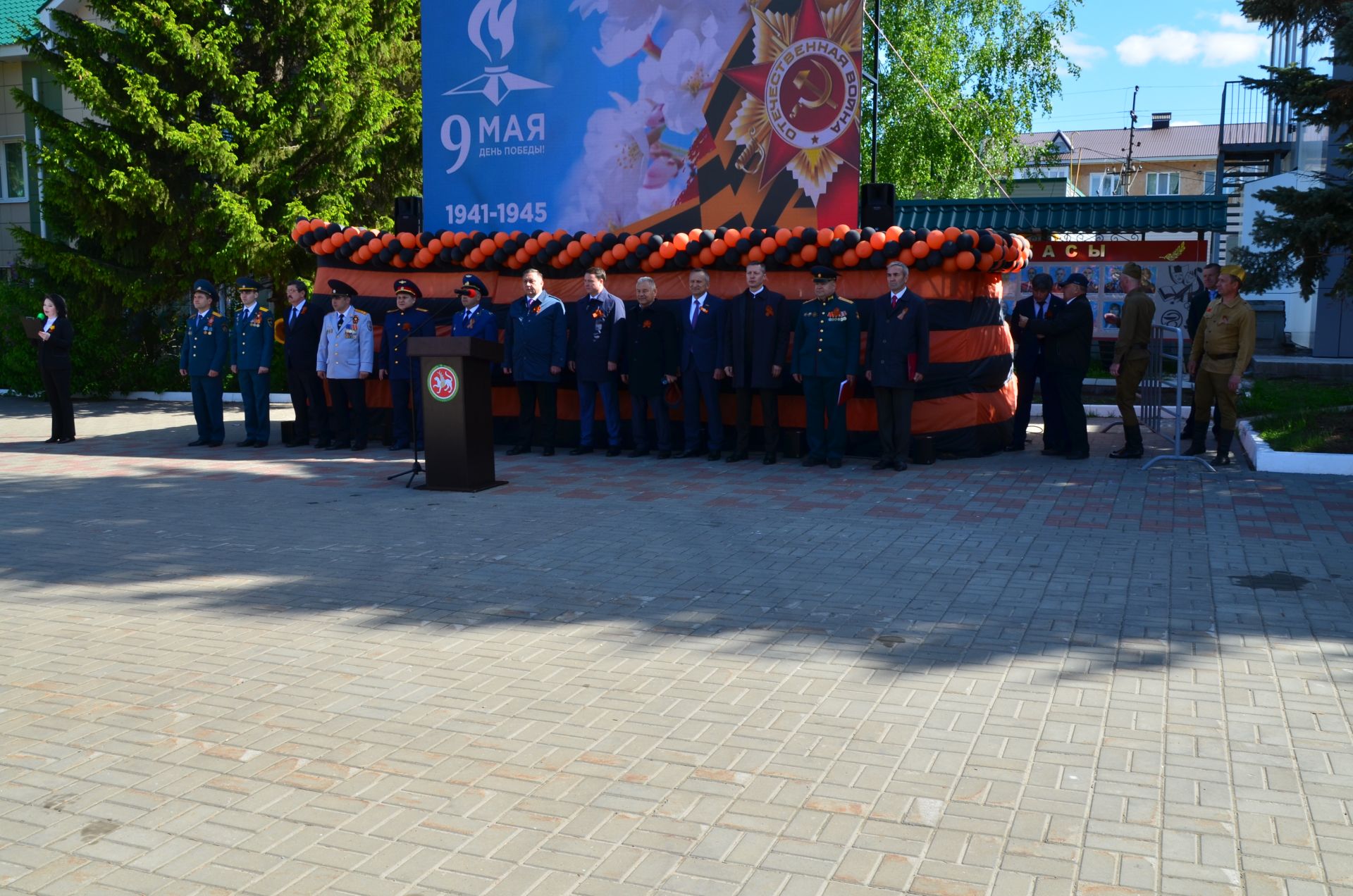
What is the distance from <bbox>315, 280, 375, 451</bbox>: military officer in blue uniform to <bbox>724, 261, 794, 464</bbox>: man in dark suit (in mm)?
4406

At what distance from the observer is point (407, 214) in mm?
15102

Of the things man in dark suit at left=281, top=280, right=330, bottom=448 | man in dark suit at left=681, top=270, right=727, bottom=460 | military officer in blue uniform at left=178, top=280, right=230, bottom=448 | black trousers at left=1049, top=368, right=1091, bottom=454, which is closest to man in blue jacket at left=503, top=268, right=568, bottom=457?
man in dark suit at left=681, top=270, right=727, bottom=460

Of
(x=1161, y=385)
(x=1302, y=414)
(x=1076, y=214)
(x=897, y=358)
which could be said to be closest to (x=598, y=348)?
(x=897, y=358)

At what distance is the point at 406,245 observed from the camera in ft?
46.6

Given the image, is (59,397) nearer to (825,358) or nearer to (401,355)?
(401,355)

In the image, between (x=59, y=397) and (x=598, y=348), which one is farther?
(x=59, y=397)

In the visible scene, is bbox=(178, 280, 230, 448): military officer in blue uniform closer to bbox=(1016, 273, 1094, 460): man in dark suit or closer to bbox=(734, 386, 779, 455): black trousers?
bbox=(734, 386, 779, 455): black trousers

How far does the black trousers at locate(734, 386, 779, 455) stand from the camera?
40.3ft

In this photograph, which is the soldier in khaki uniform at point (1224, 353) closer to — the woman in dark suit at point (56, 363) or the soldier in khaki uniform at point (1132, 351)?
the soldier in khaki uniform at point (1132, 351)

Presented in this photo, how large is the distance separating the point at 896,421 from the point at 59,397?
10.5m

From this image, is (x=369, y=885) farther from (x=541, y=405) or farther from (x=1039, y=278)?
(x=1039, y=278)

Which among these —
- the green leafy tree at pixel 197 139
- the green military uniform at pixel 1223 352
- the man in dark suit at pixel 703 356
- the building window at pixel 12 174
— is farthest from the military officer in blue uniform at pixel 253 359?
the building window at pixel 12 174

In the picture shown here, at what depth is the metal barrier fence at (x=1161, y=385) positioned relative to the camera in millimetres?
11500

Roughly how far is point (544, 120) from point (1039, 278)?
617 centimetres
